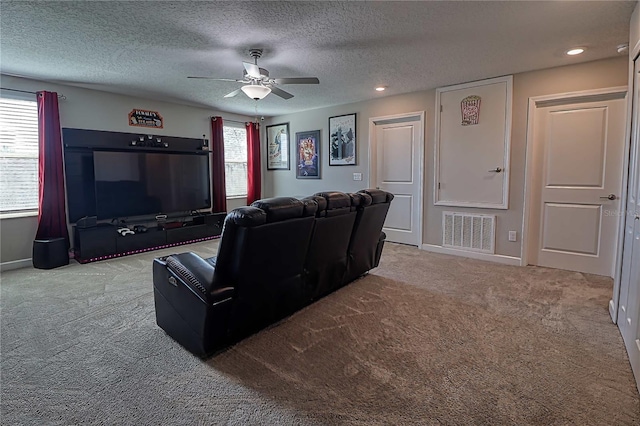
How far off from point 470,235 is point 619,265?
6.72 ft

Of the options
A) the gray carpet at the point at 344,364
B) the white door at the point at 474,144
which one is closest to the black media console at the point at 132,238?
the gray carpet at the point at 344,364

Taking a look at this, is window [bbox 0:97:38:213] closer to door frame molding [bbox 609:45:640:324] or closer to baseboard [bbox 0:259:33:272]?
baseboard [bbox 0:259:33:272]

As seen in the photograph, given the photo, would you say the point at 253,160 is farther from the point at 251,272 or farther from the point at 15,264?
the point at 251,272

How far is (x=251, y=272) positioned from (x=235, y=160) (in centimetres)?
510

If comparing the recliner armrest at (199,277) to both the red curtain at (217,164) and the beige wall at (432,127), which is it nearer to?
the beige wall at (432,127)

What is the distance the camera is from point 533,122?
13.3 feet

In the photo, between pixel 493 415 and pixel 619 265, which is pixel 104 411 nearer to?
pixel 493 415

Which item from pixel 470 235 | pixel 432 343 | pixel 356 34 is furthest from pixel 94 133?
pixel 470 235

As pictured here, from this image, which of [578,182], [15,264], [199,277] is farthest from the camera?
[15,264]

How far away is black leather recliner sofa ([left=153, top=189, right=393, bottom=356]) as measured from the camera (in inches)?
79.0

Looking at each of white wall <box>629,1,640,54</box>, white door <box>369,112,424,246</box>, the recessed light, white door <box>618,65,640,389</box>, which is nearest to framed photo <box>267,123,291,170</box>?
white door <box>369,112,424,246</box>

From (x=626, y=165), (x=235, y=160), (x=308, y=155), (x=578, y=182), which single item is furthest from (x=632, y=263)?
(x=235, y=160)

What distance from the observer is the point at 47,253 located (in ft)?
13.5

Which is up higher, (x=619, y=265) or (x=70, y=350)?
(x=619, y=265)
